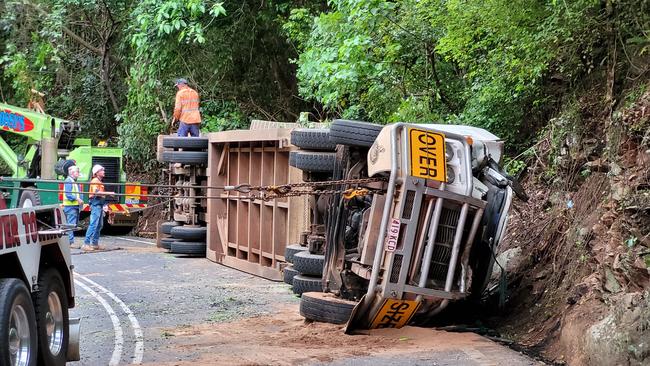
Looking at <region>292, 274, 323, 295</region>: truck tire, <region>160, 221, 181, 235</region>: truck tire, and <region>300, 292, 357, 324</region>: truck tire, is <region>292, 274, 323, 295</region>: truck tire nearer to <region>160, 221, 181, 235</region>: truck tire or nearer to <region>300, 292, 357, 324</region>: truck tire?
<region>300, 292, 357, 324</region>: truck tire

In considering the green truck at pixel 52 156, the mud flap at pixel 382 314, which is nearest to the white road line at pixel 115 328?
the mud flap at pixel 382 314

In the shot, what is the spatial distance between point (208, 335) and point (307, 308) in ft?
3.64

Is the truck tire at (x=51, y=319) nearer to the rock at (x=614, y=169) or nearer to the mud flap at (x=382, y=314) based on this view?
the mud flap at (x=382, y=314)

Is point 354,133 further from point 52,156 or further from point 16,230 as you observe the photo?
point 52,156

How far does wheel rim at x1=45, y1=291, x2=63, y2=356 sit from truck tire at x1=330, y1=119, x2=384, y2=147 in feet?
11.2

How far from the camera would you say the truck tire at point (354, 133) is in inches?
350

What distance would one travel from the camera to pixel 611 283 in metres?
7.80

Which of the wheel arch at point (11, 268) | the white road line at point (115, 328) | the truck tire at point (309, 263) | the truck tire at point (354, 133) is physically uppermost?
the truck tire at point (354, 133)

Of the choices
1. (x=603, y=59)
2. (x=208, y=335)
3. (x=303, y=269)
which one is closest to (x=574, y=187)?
(x=603, y=59)

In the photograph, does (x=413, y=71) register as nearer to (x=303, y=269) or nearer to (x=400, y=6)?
(x=400, y=6)

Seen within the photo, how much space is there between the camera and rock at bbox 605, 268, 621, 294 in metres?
7.69

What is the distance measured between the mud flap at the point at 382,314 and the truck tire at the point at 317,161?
3.20 meters

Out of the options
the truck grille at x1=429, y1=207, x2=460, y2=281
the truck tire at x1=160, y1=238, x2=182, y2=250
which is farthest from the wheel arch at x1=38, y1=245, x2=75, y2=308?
the truck tire at x1=160, y1=238, x2=182, y2=250

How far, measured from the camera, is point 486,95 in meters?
12.5
